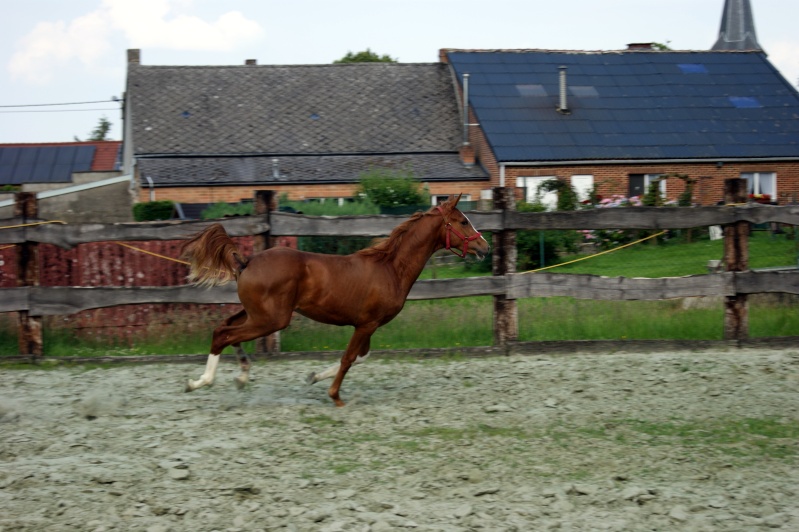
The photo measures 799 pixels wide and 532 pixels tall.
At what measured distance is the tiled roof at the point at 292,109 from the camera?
33.7 metres

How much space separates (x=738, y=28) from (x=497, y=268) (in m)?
39.8

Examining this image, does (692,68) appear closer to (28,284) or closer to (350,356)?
(28,284)

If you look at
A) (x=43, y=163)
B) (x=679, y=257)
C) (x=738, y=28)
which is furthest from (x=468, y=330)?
(x=43, y=163)

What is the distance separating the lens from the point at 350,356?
802cm

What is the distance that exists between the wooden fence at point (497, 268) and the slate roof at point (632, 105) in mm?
20496

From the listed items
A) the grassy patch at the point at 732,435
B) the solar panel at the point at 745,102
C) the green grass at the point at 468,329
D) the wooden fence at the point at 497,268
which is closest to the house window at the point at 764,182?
the solar panel at the point at 745,102

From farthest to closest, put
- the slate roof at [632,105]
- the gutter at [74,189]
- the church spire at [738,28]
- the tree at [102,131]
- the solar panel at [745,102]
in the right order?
the tree at [102,131] < the church spire at [738,28] < the solar panel at [745,102] < the slate roof at [632,105] < the gutter at [74,189]

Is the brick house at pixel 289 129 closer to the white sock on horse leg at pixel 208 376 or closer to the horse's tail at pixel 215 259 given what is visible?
the horse's tail at pixel 215 259

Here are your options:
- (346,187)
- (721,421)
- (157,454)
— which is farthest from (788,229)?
(346,187)

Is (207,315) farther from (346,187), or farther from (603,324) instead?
(346,187)

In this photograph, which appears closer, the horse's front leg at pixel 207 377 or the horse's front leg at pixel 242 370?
the horse's front leg at pixel 207 377

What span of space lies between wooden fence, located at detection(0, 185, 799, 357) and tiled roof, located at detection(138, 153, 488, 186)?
69.3 ft

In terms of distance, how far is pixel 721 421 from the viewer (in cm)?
720

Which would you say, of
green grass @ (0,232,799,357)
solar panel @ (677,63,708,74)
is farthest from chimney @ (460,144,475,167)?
green grass @ (0,232,799,357)
